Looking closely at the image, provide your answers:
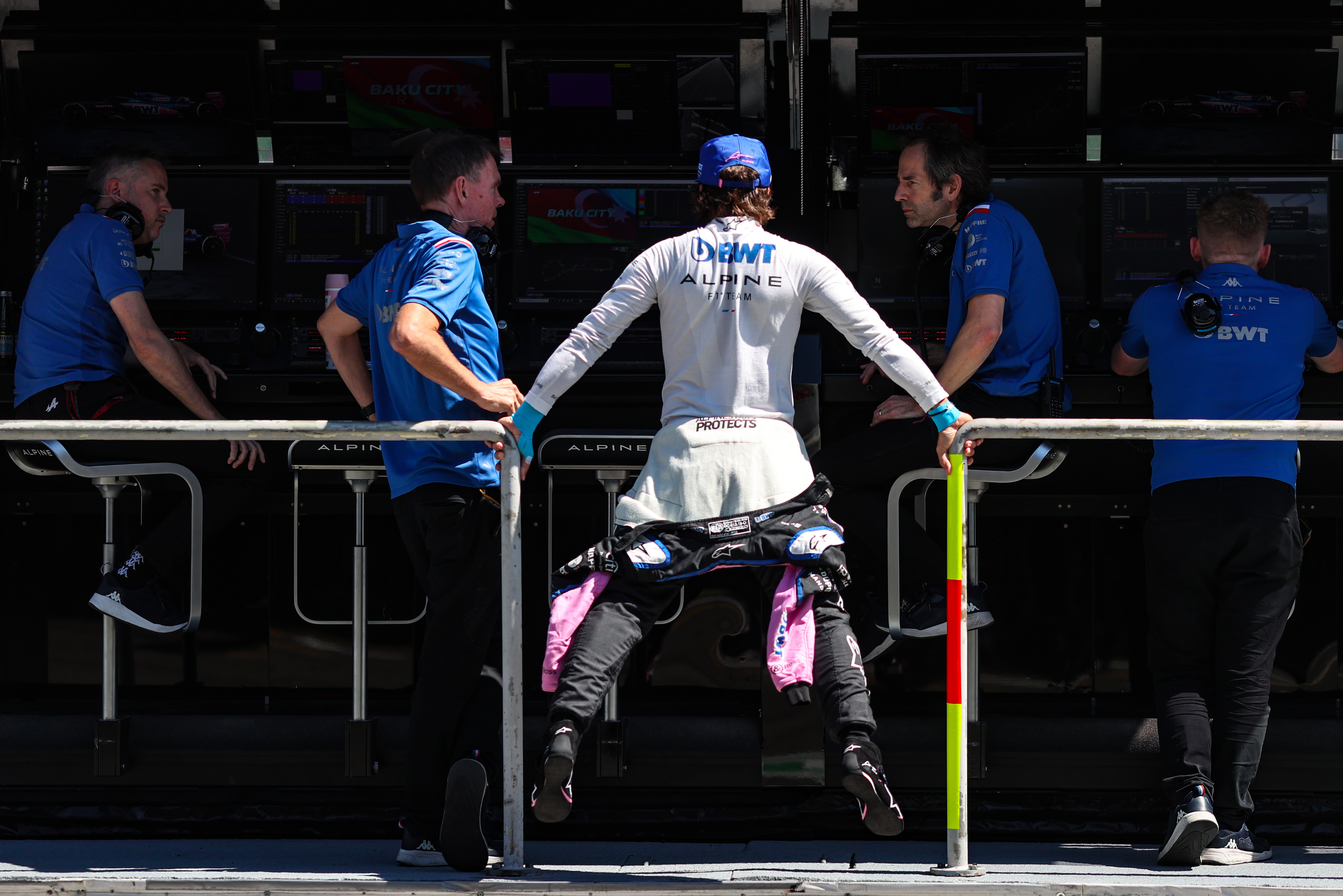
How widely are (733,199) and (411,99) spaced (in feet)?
5.85

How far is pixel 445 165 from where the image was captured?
3350 mm

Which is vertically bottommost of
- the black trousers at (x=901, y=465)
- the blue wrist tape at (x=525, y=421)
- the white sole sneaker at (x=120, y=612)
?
the white sole sneaker at (x=120, y=612)

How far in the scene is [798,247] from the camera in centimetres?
298

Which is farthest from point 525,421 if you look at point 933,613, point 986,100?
point 986,100

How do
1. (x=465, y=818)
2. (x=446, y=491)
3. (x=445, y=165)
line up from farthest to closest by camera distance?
(x=445, y=165)
(x=446, y=491)
(x=465, y=818)

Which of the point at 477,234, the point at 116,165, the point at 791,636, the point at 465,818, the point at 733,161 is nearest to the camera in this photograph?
the point at 791,636

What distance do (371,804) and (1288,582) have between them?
2.57 metres

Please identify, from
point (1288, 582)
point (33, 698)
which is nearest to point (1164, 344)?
point (1288, 582)

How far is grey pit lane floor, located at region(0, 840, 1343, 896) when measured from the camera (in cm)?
285

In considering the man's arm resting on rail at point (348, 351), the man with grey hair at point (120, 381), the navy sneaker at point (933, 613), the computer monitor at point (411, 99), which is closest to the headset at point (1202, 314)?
the navy sneaker at point (933, 613)

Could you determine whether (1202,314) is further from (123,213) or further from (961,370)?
(123,213)

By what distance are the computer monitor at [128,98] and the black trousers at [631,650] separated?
7.87 ft

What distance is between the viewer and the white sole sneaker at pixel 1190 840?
10.9 ft

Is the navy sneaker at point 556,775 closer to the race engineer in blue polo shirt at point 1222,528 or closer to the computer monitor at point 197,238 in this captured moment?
the race engineer in blue polo shirt at point 1222,528
